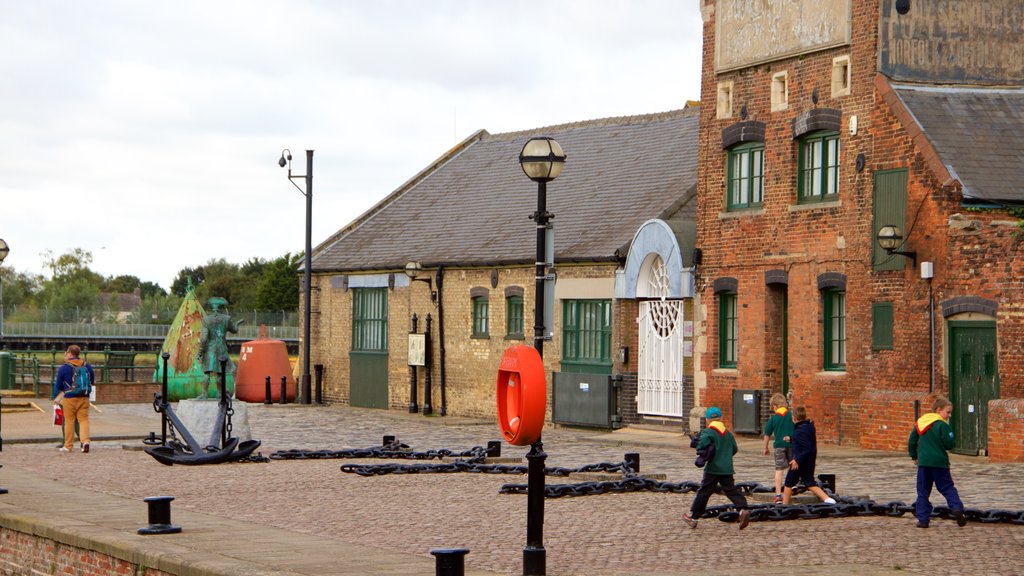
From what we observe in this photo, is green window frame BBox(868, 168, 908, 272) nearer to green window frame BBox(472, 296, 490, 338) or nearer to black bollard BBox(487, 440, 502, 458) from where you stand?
black bollard BBox(487, 440, 502, 458)

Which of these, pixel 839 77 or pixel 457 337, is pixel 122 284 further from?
pixel 839 77

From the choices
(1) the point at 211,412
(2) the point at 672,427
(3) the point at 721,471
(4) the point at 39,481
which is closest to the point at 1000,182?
(2) the point at 672,427

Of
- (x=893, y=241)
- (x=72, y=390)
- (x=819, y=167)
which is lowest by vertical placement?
(x=72, y=390)

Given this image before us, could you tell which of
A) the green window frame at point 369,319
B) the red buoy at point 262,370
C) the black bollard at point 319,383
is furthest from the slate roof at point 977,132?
the red buoy at point 262,370

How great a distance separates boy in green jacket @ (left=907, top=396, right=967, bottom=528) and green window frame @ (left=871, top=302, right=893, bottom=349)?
972 centimetres

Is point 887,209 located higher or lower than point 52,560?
higher

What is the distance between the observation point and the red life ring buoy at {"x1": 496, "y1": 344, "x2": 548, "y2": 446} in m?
12.3

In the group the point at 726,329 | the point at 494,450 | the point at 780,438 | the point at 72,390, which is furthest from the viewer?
the point at 726,329

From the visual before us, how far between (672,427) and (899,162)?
A: 7.40 metres

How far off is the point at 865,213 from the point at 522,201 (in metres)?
13.1

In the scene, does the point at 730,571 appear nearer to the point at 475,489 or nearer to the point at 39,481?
the point at 475,489

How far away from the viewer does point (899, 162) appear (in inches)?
968

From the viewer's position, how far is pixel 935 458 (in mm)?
14867

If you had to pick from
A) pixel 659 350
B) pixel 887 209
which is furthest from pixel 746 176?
pixel 659 350
